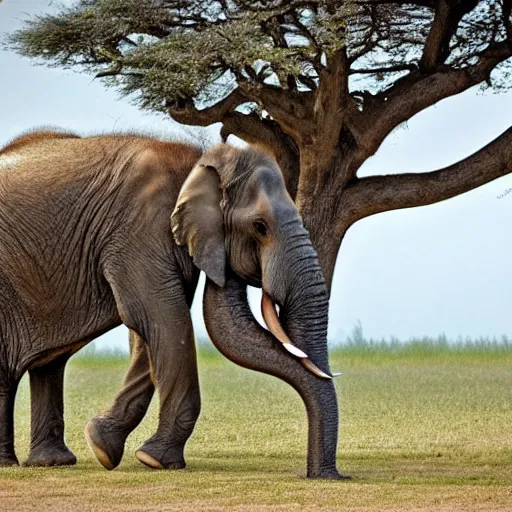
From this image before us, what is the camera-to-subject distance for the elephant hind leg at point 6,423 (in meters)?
7.29

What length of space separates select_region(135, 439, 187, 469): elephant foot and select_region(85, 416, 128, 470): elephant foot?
0.20 m

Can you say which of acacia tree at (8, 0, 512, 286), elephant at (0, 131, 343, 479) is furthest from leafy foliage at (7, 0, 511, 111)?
elephant at (0, 131, 343, 479)

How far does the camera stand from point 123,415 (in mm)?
7152

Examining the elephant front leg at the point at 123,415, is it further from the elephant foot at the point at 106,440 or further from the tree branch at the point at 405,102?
the tree branch at the point at 405,102

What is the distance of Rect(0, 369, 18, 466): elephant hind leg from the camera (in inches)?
287

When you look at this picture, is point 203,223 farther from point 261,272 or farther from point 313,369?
point 313,369

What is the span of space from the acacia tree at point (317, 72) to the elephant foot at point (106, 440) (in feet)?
16.5

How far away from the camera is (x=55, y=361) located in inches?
299

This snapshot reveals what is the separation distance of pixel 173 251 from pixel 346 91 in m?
5.72

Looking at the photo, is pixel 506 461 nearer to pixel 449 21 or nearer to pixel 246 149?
pixel 246 149

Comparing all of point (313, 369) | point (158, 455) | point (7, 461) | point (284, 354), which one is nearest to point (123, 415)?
point (158, 455)

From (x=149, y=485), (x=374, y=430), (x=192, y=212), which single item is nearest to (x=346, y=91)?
(x=374, y=430)

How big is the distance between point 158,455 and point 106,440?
0.34 metres

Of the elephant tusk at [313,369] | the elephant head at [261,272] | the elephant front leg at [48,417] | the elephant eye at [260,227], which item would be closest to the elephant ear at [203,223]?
the elephant head at [261,272]
